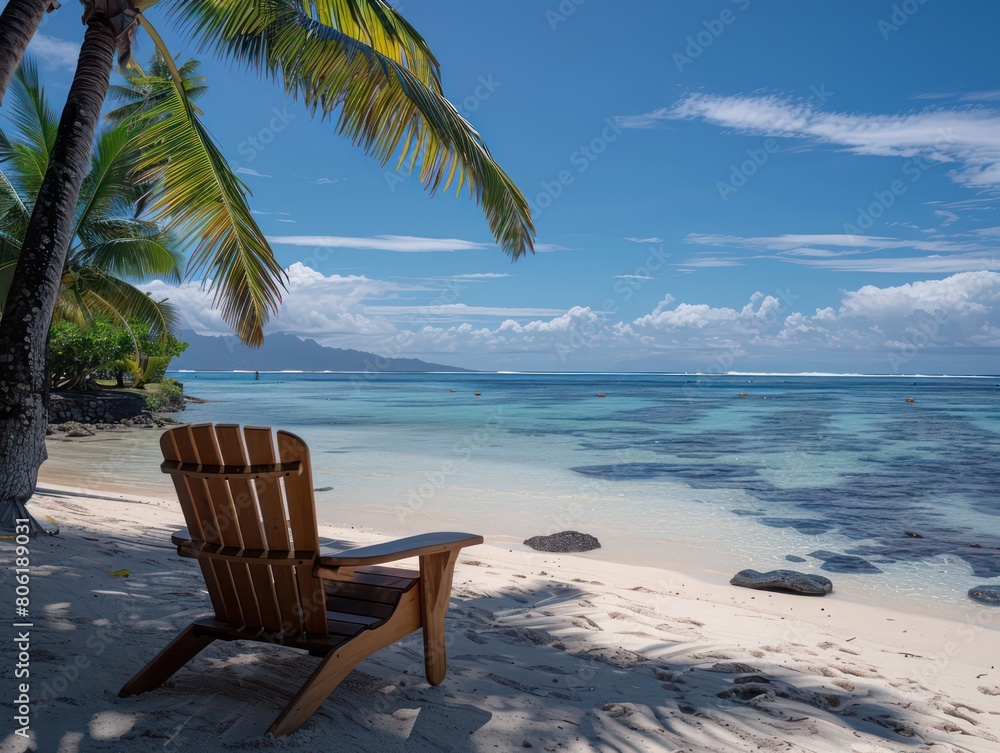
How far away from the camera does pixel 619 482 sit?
1216 centimetres

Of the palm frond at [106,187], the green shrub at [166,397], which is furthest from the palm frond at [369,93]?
the green shrub at [166,397]

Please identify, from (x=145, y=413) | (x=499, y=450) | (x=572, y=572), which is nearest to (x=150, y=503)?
(x=572, y=572)

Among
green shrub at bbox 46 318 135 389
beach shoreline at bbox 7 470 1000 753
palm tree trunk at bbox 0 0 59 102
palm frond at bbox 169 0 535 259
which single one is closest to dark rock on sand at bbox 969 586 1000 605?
beach shoreline at bbox 7 470 1000 753

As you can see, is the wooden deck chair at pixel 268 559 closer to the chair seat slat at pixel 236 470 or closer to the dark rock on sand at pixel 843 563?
the chair seat slat at pixel 236 470

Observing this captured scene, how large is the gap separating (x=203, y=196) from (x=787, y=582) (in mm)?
6107

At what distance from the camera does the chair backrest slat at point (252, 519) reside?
2.44m

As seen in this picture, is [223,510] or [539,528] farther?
[539,528]

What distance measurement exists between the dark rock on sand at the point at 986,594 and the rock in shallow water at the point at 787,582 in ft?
3.91

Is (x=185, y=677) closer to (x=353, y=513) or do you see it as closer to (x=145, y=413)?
(x=353, y=513)

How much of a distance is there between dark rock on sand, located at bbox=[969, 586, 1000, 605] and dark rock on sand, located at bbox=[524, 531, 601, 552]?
333 centimetres

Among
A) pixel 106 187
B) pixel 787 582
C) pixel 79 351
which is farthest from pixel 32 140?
pixel 787 582

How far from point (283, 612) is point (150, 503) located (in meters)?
6.90

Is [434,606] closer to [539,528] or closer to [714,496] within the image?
[539,528]

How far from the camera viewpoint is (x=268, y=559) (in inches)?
97.7
